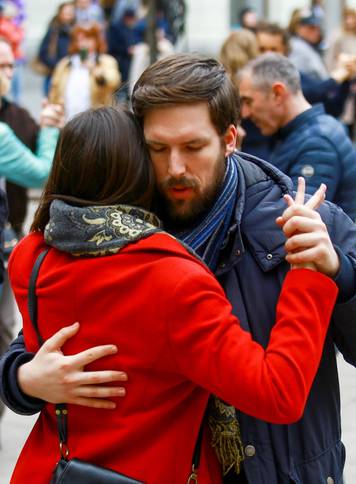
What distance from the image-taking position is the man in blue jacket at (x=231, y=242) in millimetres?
2314

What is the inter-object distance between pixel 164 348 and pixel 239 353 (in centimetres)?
16

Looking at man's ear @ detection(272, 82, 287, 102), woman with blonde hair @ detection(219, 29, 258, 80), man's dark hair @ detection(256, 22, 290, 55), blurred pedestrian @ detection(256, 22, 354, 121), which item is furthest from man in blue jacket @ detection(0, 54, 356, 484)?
man's dark hair @ detection(256, 22, 290, 55)

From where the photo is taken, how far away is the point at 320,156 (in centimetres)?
523

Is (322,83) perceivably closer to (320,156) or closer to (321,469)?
(320,156)

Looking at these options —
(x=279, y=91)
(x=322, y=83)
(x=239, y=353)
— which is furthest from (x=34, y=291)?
(x=322, y=83)

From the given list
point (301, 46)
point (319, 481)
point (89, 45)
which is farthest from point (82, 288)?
point (89, 45)

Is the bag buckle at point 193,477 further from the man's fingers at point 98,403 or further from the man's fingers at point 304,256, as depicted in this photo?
the man's fingers at point 304,256

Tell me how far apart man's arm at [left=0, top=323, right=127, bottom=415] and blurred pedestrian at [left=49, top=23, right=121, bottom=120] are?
8223mm

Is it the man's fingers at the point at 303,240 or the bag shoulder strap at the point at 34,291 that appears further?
the bag shoulder strap at the point at 34,291

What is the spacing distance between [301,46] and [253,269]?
752 centimetres

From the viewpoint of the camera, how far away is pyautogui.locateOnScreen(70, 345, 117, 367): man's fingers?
2.16m

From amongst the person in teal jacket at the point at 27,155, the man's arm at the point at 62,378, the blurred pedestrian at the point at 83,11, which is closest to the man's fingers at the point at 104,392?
the man's arm at the point at 62,378

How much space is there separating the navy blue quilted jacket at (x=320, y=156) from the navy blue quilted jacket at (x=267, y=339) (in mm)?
2744

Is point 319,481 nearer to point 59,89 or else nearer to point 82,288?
point 82,288
